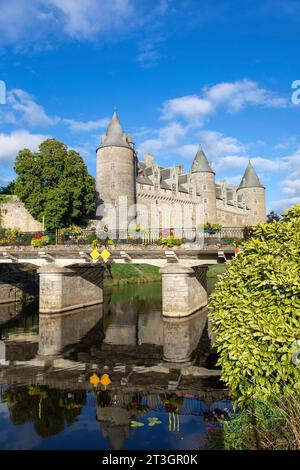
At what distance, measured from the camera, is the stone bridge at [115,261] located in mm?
20312

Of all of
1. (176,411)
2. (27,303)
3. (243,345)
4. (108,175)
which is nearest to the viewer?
(243,345)

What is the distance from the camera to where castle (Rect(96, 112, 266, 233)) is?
43.1m

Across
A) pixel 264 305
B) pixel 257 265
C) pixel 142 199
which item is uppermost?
pixel 142 199

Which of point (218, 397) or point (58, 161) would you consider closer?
point (218, 397)

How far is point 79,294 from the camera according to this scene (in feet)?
79.9

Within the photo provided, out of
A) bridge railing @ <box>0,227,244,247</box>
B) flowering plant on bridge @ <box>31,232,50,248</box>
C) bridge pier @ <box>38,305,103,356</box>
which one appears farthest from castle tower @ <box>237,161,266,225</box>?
flowering plant on bridge @ <box>31,232,50,248</box>

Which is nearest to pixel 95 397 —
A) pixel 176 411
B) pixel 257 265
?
pixel 176 411

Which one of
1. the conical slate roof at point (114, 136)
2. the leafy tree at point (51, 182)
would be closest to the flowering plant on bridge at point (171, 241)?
the leafy tree at point (51, 182)

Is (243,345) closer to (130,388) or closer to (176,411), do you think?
(176,411)

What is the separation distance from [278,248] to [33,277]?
2818 centimetres

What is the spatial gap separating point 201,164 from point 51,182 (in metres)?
33.5

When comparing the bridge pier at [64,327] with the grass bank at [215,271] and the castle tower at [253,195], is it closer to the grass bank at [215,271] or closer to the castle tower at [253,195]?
the grass bank at [215,271]

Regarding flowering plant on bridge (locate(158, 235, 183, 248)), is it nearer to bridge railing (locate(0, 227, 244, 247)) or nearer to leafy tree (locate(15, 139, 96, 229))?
bridge railing (locate(0, 227, 244, 247))

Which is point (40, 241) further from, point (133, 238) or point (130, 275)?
point (130, 275)
